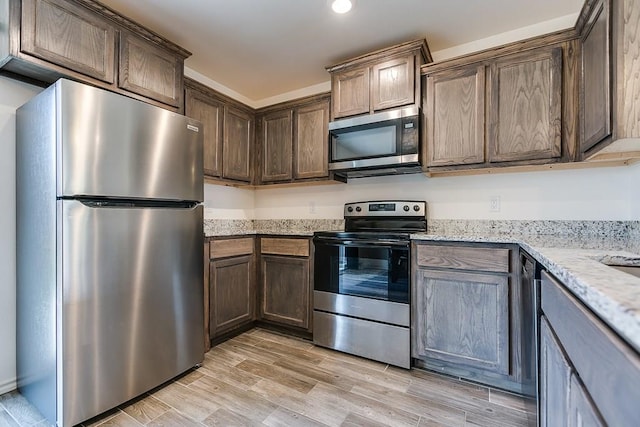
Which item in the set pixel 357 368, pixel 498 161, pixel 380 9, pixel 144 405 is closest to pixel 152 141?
pixel 144 405

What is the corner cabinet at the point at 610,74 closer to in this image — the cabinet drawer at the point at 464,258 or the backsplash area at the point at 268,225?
the cabinet drawer at the point at 464,258

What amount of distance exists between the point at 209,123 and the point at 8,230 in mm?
1586

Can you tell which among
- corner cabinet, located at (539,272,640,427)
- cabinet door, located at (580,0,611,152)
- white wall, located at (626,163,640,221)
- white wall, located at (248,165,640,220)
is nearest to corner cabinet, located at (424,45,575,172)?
cabinet door, located at (580,0,611,152)

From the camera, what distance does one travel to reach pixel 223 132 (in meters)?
2.93

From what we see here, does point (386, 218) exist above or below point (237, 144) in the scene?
below

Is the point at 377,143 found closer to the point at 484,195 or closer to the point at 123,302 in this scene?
the point at 484,195

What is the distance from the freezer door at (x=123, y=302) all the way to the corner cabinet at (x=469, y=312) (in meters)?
1.59

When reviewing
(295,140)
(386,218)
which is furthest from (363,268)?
(295,140)

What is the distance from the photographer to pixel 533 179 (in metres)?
2.25

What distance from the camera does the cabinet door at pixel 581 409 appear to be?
609mm

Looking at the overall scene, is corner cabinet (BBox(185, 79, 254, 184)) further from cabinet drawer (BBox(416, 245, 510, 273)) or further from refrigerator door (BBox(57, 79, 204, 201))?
cabinet drawer (BBox(416, 245, 510, 273))

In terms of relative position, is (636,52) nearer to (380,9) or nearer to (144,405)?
(380,9)

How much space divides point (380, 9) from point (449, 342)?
2306 millimetres

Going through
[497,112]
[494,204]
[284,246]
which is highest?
[497,112]
